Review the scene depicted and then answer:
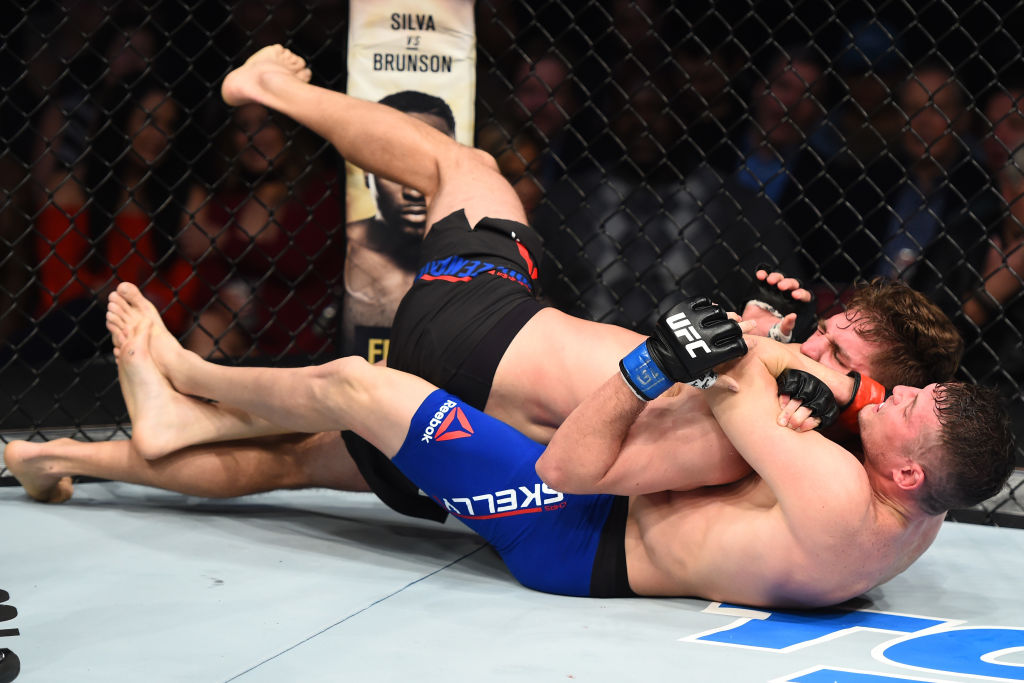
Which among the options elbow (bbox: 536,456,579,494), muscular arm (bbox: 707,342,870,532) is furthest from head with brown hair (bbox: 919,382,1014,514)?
elbow (bbox: 536,456,579,494)

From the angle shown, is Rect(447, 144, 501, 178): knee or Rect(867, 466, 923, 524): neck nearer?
Rect(867, 466, 923, 524): neck

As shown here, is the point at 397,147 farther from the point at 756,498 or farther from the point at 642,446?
the point at 756,498

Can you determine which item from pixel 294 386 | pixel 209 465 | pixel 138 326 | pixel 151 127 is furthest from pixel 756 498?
pixel 151 127

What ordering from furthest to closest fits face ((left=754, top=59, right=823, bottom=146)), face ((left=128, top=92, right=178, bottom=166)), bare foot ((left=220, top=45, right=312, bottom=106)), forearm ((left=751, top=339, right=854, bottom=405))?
1. face ((left=128, top=92, right=178, bottom=166))
2. face ((left=754, top=59, right=823, bottom=146))
3. bare foot ((left=220, top=45, right=312, bottom=106))
4. forearm ((left=751, top=339, right=854, bottom=405))

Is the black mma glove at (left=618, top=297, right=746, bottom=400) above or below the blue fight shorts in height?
above

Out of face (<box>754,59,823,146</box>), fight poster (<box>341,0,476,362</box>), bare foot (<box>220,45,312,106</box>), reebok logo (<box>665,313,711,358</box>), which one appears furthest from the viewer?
face (<box>754,59,823,146</box>)

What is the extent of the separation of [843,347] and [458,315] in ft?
2.15

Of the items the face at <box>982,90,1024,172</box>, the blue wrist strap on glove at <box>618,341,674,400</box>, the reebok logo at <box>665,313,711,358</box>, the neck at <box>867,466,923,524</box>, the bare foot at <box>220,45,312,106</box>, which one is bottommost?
the neck at <box>867,466,923,524</box>

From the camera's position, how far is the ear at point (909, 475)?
1.35 m

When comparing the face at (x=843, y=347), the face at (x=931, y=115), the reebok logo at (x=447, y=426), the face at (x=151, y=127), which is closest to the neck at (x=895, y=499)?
the face at (x=843, y=347)

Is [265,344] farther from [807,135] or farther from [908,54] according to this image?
[908,54]

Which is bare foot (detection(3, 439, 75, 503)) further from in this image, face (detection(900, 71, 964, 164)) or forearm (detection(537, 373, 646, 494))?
face (detection(900, 71, 964, 164))

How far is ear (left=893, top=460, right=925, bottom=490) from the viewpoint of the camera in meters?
1.35

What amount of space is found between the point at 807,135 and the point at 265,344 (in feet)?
5.36
